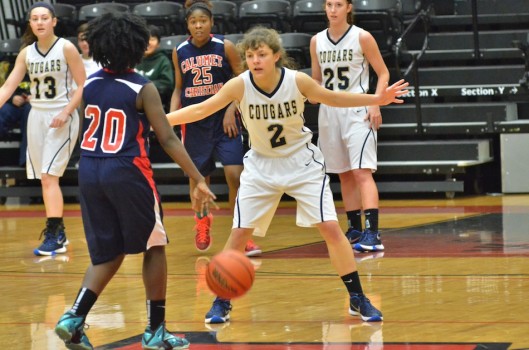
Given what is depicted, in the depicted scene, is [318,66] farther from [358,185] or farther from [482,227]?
[482,227]

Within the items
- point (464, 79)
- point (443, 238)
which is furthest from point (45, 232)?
point (464, 79)

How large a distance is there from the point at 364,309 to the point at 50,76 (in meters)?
4.32

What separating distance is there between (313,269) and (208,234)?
4.39ft

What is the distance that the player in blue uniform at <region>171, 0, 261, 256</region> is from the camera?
880 centimetres

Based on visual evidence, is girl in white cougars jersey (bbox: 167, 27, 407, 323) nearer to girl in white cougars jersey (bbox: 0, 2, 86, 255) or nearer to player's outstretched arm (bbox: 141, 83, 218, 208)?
player's outstretched arm (bbox: 141, 83, 218, 208)

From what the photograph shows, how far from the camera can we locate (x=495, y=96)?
13258 mm

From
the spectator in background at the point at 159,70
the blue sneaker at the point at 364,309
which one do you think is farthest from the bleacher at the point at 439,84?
the blue sneaker at the point at 364,309

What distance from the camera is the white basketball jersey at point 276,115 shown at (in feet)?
20.0

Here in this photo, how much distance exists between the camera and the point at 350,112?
8.65 m

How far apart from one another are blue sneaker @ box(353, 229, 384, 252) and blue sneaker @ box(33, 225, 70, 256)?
2.50 m

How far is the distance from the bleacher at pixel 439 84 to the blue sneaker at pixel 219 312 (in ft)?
21.8

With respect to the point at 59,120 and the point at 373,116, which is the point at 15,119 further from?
the point at 373,116

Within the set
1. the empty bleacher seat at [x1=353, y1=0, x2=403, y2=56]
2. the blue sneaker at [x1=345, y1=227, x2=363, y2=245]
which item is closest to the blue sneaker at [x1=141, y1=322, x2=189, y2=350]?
the blue sneaker at [x1=345, y1=227, x2=363, y2=245]

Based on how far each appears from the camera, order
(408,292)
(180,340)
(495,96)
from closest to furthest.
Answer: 1. (180,340)
2. (408,292)
3. (495,96)
